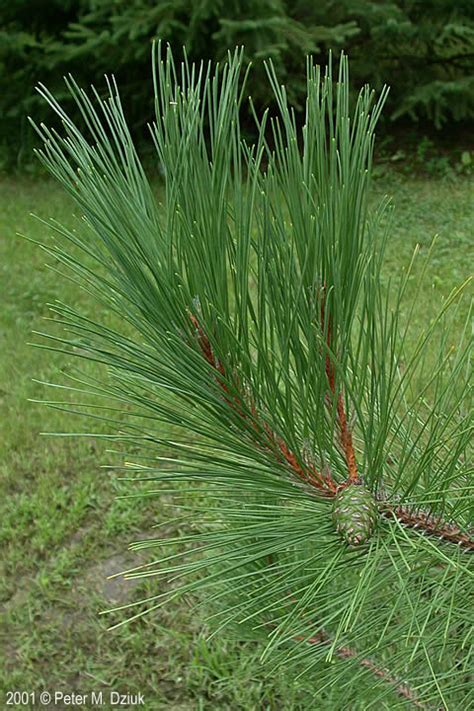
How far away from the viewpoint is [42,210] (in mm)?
5988

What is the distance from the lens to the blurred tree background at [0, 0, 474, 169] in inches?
206

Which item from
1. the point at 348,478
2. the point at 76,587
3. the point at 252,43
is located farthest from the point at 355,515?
the point at 252,43

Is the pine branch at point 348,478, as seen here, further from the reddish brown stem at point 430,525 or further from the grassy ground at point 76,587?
the grassy ground at point 76,587

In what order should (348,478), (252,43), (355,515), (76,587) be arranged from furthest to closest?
1. (252,43)
2. (76,587)
3. (348,478)
4. (355,515)

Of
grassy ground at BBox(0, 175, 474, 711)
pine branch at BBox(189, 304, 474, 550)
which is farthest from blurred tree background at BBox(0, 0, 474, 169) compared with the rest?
pine branch at BBox(189, 304, 474, 550)

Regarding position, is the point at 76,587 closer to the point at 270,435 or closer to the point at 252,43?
the point at 270,435

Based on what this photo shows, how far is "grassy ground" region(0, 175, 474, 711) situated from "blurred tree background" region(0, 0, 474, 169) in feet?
6.78

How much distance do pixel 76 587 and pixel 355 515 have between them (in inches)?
95.8

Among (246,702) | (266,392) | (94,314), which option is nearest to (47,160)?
(266,392)

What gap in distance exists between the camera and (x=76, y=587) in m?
3.03

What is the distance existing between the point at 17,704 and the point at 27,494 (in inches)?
41.4

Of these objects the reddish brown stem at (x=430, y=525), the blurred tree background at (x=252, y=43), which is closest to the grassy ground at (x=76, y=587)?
the reddish brown stem at (x=430, y=525)

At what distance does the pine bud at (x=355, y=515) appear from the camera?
852mm

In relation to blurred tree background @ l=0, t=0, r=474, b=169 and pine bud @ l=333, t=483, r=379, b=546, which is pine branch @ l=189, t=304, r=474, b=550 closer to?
pine bud @ l=333, t=483, r=379, b=546
